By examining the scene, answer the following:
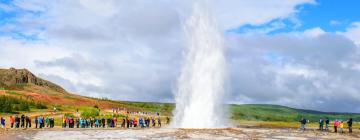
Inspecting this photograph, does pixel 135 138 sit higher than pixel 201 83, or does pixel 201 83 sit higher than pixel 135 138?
pixel 201 83

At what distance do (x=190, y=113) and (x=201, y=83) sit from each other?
2.75m

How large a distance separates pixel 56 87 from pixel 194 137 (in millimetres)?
120467

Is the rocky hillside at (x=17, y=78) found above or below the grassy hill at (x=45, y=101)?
above

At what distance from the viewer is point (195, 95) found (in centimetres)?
4266

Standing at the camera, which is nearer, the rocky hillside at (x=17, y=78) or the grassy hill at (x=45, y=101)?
the grassy hill at (x=45, y=101)

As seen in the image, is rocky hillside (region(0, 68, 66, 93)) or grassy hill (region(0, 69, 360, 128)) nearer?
grassy hill (region(0, 69, 360, 128))

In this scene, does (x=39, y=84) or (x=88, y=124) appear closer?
(x=88, y=124)

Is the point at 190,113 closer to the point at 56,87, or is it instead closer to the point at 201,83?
the point at 201,83

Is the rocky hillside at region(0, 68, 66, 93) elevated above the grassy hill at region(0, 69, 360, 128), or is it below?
above

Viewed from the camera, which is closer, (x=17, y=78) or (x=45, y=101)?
(x=45, y=101)

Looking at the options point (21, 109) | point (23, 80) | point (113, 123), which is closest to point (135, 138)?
point (113, 123)

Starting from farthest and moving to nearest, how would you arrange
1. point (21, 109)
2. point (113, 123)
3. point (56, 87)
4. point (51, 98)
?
1. point (56, 87)
2. point (51, 98)
3. point (21, 109)
4. point (113, 123)

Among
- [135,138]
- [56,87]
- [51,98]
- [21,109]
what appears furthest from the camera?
[56,87]

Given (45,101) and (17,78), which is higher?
(17,78)
